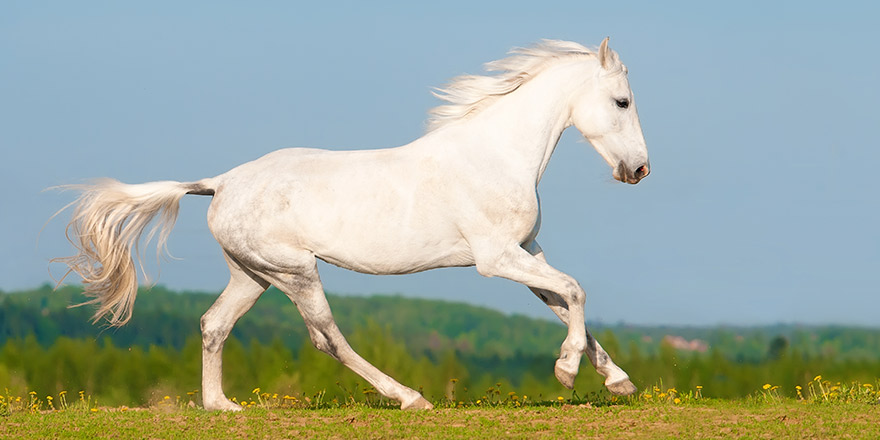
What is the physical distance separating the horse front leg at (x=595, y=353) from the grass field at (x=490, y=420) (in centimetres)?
20

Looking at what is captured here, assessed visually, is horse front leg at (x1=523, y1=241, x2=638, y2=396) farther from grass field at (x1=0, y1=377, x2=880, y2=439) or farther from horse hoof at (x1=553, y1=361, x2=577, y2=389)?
horse hoof at (x1=553, y1=361, x2=577, y2=389)

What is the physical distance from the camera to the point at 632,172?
8250 millimetres

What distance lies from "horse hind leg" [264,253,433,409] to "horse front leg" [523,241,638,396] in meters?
1.32

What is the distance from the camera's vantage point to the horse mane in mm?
8438

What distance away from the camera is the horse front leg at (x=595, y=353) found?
814cm

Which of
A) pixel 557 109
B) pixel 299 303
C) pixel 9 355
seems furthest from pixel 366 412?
pixel 9 355

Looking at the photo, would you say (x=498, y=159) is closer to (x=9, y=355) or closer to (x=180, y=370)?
(x=180, y=370)

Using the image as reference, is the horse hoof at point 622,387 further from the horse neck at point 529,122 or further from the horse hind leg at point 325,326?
the horse neck at point 529,122

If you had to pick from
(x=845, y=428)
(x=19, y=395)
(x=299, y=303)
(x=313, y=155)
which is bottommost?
(x=19, y=395)

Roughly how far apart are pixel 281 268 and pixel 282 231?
0.32 m

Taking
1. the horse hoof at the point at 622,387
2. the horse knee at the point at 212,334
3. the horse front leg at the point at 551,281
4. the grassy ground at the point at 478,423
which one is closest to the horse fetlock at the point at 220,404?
the grassy ground at the point at 478,423

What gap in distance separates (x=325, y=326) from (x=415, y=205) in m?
1.28

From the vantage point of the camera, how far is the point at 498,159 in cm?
813

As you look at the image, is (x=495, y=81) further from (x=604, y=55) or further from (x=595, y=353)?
(x=595, y=353)
